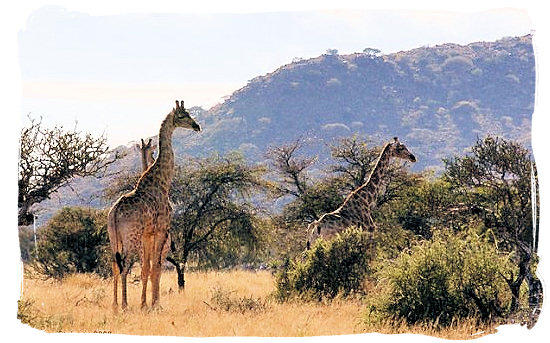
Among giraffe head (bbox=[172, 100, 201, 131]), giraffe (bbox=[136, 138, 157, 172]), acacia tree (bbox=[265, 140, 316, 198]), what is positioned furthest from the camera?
acacia tree (bbox=[265, 140, 316, 198])

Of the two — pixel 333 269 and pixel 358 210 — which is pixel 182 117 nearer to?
pixel 333 269

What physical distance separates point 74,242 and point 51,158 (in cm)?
532

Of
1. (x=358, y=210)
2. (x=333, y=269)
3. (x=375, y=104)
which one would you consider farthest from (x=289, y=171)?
(x=375, y=104)

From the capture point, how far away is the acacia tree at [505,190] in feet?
28.3

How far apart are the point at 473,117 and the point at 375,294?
2512 centimetres

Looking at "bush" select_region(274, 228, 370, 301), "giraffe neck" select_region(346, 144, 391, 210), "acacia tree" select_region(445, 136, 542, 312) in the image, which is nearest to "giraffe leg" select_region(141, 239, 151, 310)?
"bush" select_region(274, 228, 370, 301)

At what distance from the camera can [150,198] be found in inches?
349

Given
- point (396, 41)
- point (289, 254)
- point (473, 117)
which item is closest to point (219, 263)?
point (289, 254)

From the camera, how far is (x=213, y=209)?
1364cm

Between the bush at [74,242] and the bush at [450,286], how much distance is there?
6.81m

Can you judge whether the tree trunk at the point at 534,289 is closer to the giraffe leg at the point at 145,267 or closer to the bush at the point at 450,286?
the bush at the point at 450,286

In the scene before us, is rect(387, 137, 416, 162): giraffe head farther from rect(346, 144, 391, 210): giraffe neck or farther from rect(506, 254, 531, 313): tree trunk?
rect(506, 254, 531, 313): tree trunk

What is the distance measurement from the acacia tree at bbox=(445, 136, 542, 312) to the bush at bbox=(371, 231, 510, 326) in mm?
291

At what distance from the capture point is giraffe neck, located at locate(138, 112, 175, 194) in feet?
29.5
